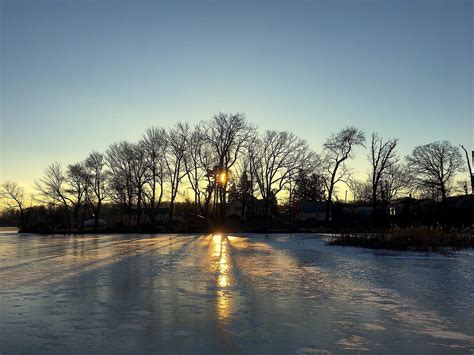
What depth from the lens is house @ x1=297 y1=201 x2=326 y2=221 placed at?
9756 cm

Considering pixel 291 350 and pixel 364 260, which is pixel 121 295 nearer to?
pixel 291 350

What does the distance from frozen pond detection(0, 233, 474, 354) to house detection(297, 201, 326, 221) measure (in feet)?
278

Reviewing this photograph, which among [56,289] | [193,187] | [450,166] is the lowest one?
[56,289]

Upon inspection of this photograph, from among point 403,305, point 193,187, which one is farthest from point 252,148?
point 403,305

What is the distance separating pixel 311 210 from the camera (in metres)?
98.8

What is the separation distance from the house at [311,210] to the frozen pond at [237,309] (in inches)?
3339

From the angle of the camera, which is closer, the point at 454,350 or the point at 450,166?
the point at 454,350

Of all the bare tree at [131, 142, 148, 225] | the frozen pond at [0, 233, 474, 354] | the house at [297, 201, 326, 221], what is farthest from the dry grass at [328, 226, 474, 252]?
the house at [297, 201, 326, 221]

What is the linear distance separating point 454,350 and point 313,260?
36.5 ft

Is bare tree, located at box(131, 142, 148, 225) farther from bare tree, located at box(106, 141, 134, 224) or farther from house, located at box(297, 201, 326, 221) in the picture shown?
house, located at box(297, 201, 326, 221)

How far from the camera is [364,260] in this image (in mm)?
15945

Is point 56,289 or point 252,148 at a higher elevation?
point 252,148

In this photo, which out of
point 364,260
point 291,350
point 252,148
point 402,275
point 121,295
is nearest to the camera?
point 291,350

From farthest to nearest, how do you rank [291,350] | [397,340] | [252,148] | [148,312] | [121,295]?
[252,148] < [121,295] < [148,312] < [397,340] < [291,350]
